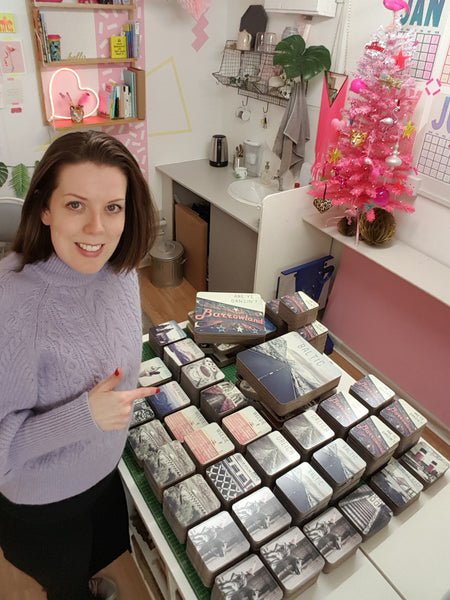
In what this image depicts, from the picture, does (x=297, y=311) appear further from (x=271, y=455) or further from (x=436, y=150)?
(x=436, y=150)

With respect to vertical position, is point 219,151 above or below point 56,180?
below

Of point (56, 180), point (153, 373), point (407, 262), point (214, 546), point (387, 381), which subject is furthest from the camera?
point (387, 381)

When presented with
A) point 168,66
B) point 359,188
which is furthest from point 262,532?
point 168,66

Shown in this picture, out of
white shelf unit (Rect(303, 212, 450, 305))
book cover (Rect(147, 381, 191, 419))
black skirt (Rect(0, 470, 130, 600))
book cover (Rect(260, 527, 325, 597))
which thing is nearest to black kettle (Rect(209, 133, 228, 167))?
white shelf unit (Rect(303, 212, 450, 305))

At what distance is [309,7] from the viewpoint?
2494mm

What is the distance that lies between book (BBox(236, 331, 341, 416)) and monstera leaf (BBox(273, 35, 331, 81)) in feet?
6.25

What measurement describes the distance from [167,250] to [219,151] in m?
0.90

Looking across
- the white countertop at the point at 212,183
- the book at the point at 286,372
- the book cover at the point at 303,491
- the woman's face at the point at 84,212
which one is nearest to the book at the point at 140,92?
the white countertop at the point at 212,183

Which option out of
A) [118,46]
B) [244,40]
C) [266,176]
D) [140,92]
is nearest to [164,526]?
[266,176]

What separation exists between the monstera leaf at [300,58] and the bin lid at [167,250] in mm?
1503

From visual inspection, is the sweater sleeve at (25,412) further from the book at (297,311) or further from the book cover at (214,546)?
the book at (297,311)

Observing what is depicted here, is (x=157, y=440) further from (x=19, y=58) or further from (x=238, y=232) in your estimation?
(x=19, y=58)

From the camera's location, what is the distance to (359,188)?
2.28 meters

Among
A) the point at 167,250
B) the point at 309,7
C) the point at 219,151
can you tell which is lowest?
the point at 167,250
